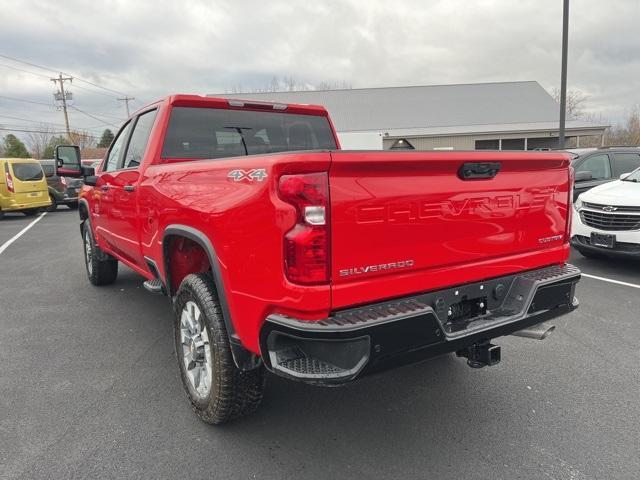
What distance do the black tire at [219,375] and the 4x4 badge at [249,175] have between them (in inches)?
28.4

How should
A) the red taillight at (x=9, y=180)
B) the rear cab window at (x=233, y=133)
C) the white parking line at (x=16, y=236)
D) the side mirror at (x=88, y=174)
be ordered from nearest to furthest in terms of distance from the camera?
the rear cab window at (x=233, y=133) < the side mirror at (x=88, y=174) < the white parking line at (x=16, y=236) < the red taillight at (x=9, y=180)

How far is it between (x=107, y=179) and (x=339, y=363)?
3417mm

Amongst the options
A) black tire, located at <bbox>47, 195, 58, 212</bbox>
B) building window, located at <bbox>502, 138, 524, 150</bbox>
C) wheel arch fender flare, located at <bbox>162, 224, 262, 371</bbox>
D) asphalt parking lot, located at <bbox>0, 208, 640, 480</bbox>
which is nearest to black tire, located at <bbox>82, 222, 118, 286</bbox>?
asphalt parking lot, located at <bbox>0, 208, 640, 480</bbox>

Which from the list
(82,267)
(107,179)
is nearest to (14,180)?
(82,267)

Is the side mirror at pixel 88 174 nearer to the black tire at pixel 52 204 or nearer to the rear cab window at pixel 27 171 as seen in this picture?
the rear cab window at pixel 27 171

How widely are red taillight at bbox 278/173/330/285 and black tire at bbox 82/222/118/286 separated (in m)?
4.28

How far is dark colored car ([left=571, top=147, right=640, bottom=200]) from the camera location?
8.92 metres

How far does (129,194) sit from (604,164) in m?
8.68

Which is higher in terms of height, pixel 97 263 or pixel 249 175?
pixel 249 175

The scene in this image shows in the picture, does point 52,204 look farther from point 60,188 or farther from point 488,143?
point 488,143

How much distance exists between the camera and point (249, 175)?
2232mm

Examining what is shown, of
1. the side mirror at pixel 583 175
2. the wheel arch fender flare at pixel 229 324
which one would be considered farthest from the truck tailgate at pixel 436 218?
the side mirror at pixel 583 175

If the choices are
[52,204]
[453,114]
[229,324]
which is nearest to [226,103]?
[229,324]

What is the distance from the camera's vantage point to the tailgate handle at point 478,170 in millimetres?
2430
